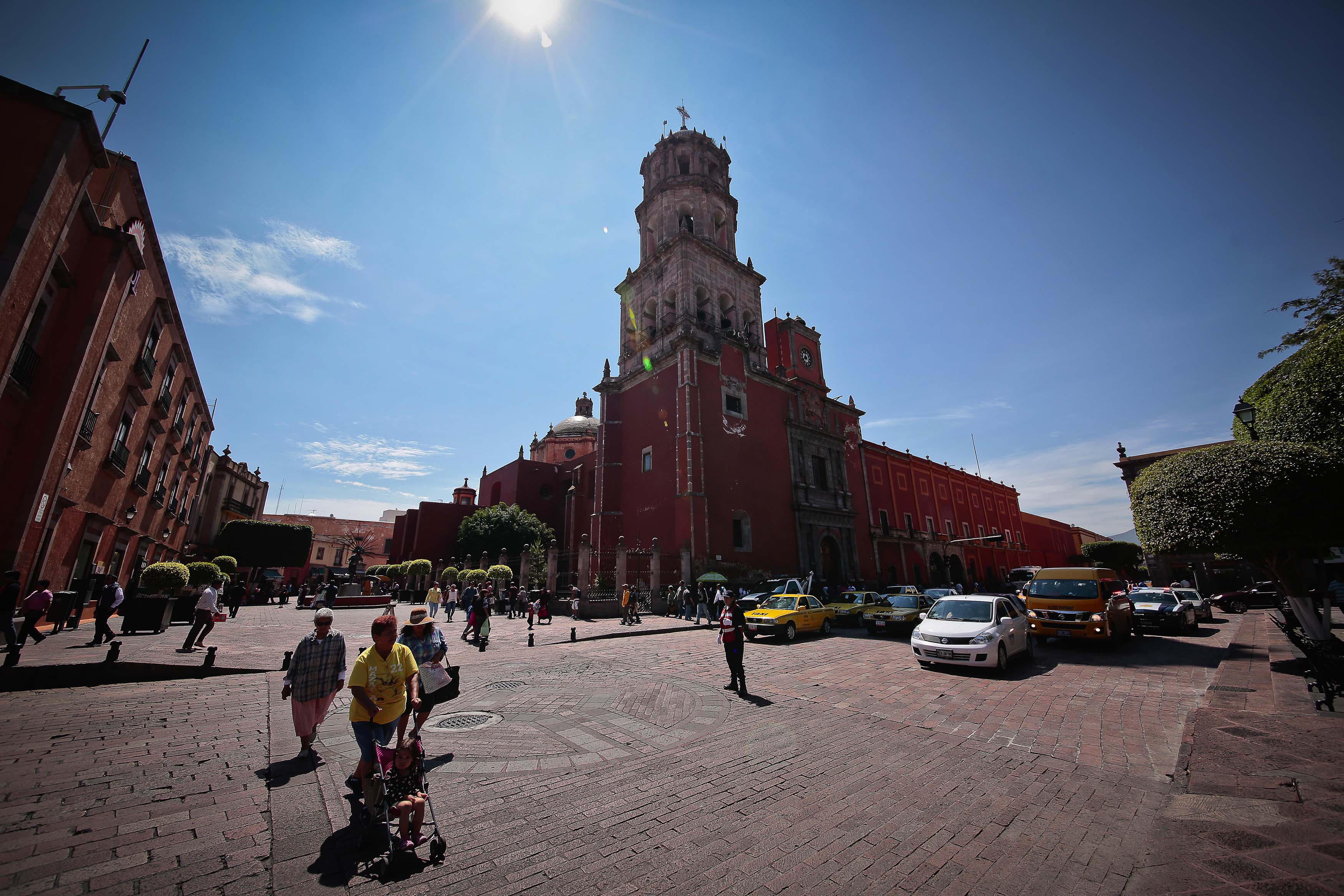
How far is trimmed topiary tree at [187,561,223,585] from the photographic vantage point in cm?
1811

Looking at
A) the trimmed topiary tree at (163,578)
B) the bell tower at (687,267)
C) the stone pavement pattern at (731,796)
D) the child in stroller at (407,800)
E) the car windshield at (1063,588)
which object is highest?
the bell tower at (687,267)

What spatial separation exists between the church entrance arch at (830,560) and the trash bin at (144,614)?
26590 millimetres

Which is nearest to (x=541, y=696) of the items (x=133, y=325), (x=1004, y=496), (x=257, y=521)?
(x=133, y=325)

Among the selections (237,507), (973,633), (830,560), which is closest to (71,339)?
(973,633)

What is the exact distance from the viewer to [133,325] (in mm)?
14305

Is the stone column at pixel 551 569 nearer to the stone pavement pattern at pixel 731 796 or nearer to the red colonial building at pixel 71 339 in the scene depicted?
the red colonial building at pixel 71 339

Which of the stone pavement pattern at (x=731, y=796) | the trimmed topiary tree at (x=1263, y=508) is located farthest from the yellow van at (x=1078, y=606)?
the stone pavement pattern at (x=731, y=796)

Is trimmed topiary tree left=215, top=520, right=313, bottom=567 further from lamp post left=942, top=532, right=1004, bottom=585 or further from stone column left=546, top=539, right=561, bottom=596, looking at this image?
lamp post left=942, top=532, right=1004, bottom=585

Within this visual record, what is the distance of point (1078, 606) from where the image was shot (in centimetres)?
1095

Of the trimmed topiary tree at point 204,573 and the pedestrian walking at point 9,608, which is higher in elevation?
the trimmed topiary tree at point 204,573

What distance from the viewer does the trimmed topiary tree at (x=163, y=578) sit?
13.2m

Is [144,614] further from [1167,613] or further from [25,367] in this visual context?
[1167,613]

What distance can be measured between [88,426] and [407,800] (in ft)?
51.7

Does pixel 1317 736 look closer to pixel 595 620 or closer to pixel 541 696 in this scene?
pixel 541 696
